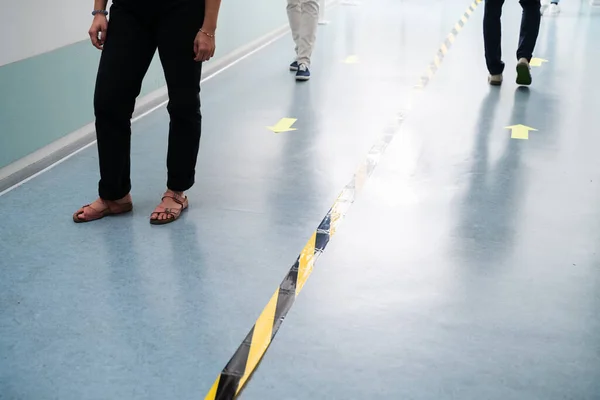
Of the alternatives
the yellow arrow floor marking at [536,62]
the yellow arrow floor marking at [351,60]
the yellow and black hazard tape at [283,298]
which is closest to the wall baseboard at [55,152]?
the yellow and black hazard tape at [283,298]

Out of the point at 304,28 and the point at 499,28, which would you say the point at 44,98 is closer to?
the point at 304,28

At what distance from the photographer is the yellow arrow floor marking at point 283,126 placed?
4.36 meters

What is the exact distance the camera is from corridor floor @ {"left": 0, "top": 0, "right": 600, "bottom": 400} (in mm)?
2152

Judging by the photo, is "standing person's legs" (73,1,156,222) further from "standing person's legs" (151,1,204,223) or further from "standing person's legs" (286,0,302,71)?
"standing person's legs" (286,0,302,71)

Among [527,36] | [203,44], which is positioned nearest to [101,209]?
[203,44]

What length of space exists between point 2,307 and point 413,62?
440 centimetres

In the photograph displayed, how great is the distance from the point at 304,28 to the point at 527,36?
1.66 m

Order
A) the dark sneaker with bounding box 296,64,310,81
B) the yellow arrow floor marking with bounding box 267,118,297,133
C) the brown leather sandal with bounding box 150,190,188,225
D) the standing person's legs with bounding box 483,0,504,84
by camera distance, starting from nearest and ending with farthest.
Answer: the brown leather sandal with bounding box 150,190,188,225
the yellow arrow floor marking with bounding box 267,118,297,133
the standing person's legs with bounding box 483,0,504,84
the dark sneaker with bounding box 296,64,310,81

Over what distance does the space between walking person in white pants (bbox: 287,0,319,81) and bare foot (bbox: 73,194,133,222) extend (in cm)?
257

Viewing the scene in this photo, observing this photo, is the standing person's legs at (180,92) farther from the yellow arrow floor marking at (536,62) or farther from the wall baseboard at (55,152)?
the yellow arrow floor marking at (536,62)

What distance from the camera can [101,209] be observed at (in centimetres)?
314

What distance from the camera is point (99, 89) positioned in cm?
291

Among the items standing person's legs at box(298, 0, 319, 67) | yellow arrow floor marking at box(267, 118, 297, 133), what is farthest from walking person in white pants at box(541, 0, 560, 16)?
yellow arrow floor marking at box(267, 118, 297, 133)

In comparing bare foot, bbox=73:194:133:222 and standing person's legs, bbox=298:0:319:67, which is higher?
standing person's legs, bbox=298:0:319:67
